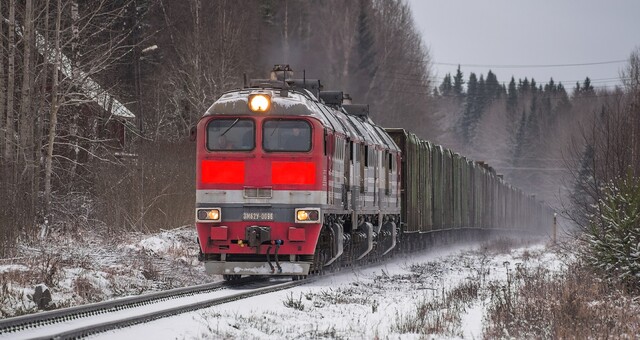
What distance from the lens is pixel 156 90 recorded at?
4278cm

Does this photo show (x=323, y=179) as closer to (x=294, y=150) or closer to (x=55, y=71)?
(x=294, y=150)

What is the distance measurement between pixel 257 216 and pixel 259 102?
186 centimetres

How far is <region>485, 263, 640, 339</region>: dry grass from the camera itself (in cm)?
953

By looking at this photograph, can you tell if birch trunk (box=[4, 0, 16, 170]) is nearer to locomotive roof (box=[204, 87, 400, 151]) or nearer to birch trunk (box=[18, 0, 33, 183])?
birch trunk (box=[18, 0, 33, 183])

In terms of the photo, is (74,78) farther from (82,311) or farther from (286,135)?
(82,311)

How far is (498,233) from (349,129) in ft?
115

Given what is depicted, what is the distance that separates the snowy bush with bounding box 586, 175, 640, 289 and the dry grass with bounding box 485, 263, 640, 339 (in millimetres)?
427

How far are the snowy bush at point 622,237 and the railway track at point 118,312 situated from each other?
16.1 ft

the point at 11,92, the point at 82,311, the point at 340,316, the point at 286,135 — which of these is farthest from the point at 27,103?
the point at 340,316

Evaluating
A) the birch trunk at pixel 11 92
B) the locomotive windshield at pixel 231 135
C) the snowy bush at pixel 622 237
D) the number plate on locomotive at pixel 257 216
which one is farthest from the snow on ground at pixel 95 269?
the snowy bush at pixel 622 237

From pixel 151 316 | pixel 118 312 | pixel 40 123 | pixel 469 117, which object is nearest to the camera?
pixel 151 316

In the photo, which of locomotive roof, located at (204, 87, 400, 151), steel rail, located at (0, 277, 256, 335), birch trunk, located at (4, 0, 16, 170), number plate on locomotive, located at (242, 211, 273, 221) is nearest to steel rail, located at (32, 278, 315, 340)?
steel rail, located at (0, 277, 256, 335)

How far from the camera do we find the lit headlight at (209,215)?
15180mm

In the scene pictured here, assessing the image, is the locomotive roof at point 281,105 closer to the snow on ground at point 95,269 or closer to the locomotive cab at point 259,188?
the locomotive cab at point 259,188
